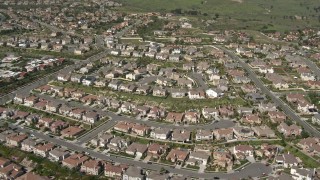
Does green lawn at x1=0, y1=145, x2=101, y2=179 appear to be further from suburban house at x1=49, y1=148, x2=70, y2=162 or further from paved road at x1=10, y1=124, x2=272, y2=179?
paved road at x1=10, y1=124, x2=272, y2=179

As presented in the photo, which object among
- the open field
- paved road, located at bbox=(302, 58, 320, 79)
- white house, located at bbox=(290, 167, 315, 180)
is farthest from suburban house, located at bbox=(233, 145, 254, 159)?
the open field

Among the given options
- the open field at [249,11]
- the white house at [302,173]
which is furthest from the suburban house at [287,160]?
the open field at [249,11]

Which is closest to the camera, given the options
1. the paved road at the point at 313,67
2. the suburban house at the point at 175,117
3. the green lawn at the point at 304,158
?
the green lawn at the point at 304,158

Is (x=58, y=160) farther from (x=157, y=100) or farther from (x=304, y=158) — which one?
(x=304, y=158)

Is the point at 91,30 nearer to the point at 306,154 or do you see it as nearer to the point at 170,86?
the point at 170,86

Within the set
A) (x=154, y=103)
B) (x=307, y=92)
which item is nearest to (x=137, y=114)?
(x=154, y=103)

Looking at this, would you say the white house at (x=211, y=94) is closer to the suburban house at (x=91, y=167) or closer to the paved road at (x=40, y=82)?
the suburban house at (x=91, y=167)
